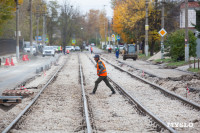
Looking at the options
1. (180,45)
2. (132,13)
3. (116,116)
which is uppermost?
(132,13)

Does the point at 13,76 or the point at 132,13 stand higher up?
the point at 132,13

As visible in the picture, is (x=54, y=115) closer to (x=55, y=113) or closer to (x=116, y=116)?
(x=55, y=113)

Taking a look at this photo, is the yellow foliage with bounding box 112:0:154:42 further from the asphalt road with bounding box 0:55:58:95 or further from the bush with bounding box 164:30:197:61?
the asphalt road with bounding box 0:55:58:95

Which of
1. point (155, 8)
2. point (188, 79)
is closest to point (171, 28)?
point (155, 8)

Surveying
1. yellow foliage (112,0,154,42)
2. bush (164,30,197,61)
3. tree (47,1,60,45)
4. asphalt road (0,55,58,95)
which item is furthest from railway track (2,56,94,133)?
tree (47,1,60,45)

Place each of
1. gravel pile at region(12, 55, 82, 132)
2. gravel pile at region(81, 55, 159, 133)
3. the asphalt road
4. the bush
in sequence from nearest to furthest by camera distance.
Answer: gravel pile at region(81, 55, 159, 133)
gravel pile at region(12, 55, 82, 132)
the asphalt road
the bush

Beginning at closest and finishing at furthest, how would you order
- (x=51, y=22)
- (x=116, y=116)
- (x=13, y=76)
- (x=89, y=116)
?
1. (x=89, y=116)
2. (x=116, y=116)
3. (x=13, y=76)
4. (x=51, y=22)

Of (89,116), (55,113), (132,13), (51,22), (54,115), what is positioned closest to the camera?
(89,116)

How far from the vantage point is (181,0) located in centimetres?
5822

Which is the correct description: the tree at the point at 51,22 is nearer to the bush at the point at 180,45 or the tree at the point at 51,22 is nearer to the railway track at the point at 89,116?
the bush at the point at 180,45

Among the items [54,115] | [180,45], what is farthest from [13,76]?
[180,45]

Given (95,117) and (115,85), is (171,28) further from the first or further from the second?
(95,117)

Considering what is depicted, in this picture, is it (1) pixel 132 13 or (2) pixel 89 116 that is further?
(1) pixel 132 13

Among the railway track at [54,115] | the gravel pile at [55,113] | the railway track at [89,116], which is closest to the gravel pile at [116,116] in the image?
the railway track at [89,116]
